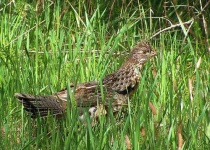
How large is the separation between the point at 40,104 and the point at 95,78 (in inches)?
33.9

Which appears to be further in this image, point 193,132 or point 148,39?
point 148,39

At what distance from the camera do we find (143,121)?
4.43m

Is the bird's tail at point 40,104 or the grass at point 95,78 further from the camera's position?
the bird's tail at point 40,104

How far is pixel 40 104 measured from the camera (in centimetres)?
508

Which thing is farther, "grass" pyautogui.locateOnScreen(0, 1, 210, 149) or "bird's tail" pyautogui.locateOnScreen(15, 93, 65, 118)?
"bird's tail" pyautogui.locateOnScreen(15, 93, 65, 118)

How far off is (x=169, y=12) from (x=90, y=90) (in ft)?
8.70

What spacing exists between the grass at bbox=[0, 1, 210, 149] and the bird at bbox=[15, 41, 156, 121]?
0.08 metres

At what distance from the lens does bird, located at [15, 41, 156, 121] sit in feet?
16.5

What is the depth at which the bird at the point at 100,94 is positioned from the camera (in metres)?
5.02

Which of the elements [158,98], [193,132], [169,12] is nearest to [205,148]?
[193,132]

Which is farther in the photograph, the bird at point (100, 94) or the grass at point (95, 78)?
the bird at point (100, 94)

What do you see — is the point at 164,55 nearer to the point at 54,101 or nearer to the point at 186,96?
the point at 186,96

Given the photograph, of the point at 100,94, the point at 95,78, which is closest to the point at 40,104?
the point at 100,94

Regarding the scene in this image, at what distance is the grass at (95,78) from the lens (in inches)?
163
